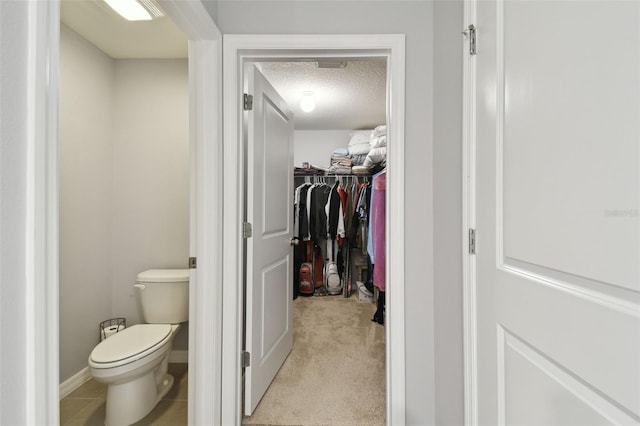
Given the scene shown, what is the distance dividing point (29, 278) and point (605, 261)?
1127 millimetres

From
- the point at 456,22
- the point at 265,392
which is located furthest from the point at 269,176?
the point at 265,392

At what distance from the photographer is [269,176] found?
1885 mm

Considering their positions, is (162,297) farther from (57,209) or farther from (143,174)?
(57,209)

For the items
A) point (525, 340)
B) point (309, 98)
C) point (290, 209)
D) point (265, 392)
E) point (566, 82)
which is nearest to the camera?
point (566, 82)

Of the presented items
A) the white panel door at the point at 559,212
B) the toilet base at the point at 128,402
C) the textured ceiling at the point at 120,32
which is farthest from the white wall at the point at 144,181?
the white panel door at the point at 559,212

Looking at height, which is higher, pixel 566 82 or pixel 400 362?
pixel 566 82

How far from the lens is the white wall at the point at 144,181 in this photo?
7.60 ft

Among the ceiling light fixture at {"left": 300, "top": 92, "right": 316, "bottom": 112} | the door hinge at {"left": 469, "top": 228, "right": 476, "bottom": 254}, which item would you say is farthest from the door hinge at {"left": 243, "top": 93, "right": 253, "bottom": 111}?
the ceiling light fixture at {"left": 300, "top": 92, "right": 316, "bottom": 112}

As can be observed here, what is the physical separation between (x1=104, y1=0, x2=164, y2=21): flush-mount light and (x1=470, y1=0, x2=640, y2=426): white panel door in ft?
A: 5.84

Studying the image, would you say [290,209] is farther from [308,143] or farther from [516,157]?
[308,143]

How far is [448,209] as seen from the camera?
4.20 ft

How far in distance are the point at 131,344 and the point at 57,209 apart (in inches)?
57.3

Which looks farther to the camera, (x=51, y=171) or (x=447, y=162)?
(x=447, y=162)

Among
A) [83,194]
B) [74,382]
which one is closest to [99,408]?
[74,382]
